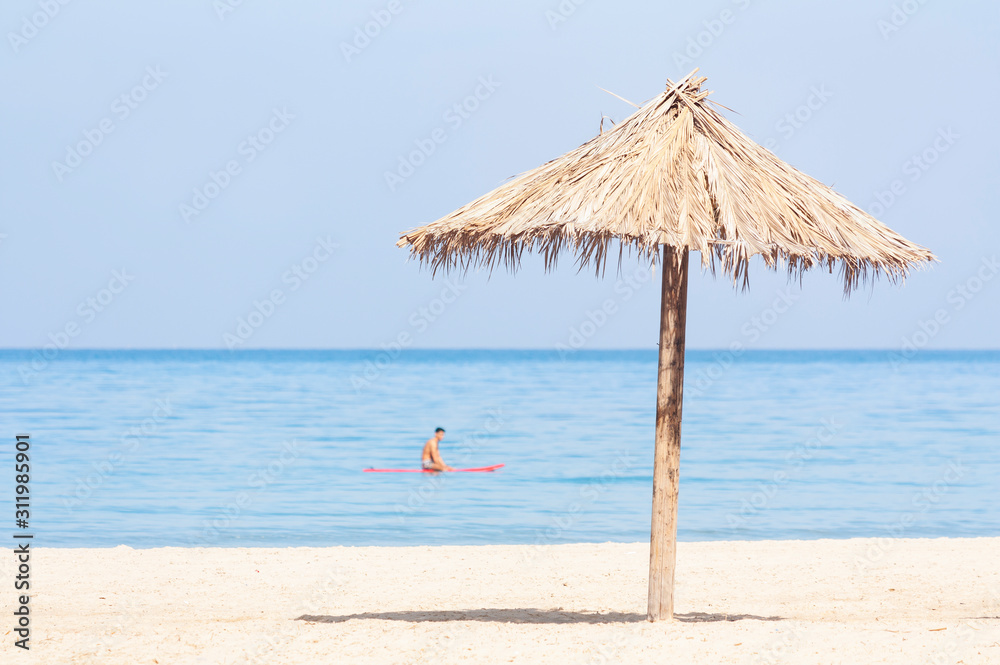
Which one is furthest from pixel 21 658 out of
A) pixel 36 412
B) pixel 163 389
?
pixel 163 389

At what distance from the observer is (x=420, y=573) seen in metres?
8.08

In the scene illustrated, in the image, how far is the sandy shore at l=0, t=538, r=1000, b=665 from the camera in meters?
4.99

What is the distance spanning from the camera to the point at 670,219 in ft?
15.5

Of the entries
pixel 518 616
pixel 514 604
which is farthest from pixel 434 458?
pixel 518 616

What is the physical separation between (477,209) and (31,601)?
4.51 meters

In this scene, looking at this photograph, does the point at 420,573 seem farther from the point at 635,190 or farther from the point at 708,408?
the point at 708,408

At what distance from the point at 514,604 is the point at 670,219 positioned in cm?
328

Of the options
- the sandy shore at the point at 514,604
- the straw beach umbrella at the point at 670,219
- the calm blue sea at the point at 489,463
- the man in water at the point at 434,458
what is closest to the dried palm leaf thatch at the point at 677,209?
the straw beach umbrella at the point at 670,219

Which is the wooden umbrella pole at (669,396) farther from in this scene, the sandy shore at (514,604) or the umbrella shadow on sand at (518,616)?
the umbrella shadow on sand at (518,616)

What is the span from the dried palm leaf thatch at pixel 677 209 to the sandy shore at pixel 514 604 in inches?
77.4

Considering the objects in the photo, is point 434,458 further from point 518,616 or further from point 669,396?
point 669,396

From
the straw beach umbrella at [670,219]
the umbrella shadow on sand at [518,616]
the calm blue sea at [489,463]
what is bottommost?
the umbrella shadow on sand at [518,616]

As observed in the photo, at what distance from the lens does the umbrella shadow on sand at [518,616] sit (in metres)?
5.95

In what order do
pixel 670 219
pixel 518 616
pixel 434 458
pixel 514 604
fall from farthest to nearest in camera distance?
pixel 434 458 < pixel 514 604 < pixel 518 616 < pixel 670 219
